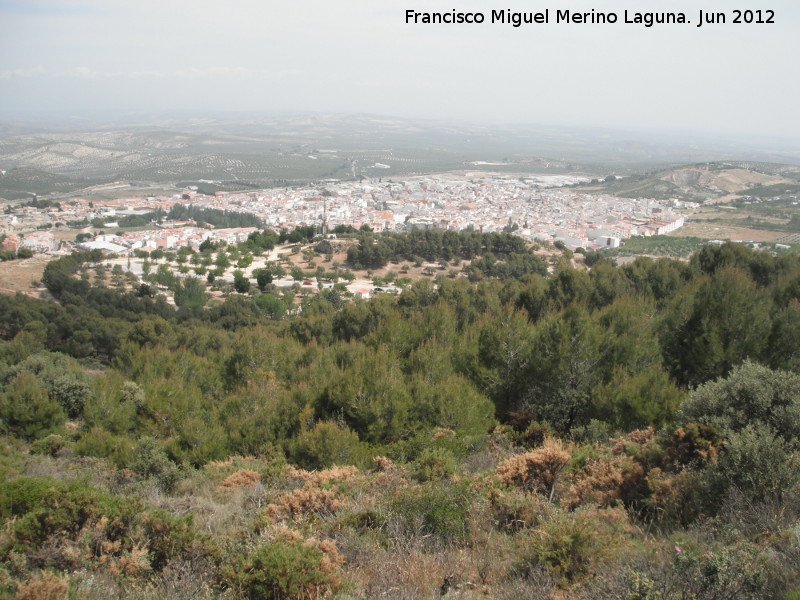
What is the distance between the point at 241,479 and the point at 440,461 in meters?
2.04

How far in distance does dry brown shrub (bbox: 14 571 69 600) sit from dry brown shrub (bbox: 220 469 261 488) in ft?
9.20

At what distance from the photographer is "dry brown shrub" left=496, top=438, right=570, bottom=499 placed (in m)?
4.73

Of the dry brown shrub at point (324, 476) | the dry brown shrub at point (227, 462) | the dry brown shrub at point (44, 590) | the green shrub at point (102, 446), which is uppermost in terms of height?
the dry brown shrub at point (44, 590)

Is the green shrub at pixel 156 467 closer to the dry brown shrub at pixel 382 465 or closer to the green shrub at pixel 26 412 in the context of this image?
the dry brown shrub at pixel 382 465

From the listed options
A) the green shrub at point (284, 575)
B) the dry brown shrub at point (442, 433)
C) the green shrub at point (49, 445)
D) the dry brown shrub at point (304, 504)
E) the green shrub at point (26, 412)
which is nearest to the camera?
the green shrub at point (284, 575)

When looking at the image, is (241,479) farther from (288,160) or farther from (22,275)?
(288,160)

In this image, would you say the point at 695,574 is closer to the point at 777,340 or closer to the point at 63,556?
the point at 63,556

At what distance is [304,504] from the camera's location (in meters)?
4.39

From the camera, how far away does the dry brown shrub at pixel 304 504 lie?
4227 millimetres

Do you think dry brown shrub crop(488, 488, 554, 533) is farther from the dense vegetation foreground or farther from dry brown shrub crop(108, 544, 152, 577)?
dry brown shrub crop(108, 544, 152, 577)

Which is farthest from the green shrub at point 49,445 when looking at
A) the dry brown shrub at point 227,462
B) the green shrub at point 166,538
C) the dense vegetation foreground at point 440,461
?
the green shrub at point 166,538

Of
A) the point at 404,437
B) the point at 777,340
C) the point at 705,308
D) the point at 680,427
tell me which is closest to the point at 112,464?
the point at 404,437

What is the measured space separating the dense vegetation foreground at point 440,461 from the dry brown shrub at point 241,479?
31 millimetres

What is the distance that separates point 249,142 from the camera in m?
118
